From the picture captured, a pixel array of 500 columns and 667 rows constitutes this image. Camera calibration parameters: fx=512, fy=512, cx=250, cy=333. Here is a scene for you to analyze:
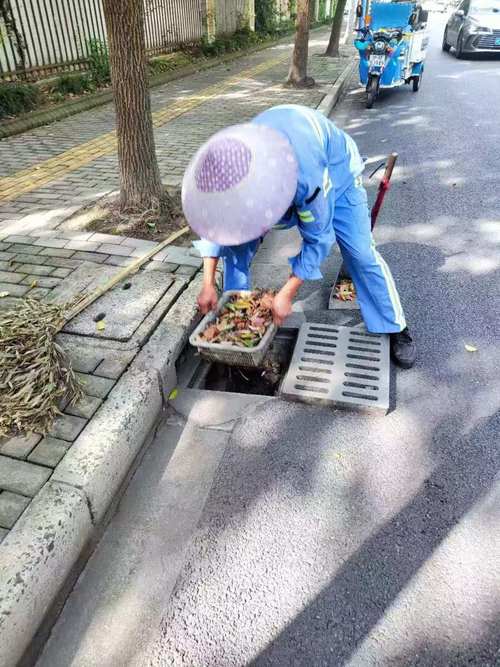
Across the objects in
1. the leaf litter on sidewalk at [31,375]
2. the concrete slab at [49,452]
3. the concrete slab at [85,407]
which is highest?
the leaf litter on sidewalk at [31,375]

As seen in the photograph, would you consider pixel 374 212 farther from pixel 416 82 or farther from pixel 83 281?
pixel 416 82

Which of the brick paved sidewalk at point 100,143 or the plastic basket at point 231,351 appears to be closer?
the plastic basket at point 231,351

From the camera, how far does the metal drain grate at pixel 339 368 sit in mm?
2713

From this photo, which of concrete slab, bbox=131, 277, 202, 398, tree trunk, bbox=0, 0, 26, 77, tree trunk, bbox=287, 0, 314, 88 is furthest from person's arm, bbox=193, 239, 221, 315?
tree trunk, bbox=287, 0, 314, 88

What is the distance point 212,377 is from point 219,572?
1.29 meters

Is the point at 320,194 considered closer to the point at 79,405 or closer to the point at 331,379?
the point at 331,379

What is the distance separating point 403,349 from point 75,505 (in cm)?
198

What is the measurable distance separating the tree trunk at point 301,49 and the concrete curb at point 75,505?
9215 mm

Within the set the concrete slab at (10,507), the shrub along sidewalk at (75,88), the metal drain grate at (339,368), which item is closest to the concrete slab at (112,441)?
the concrete slab at (10,507)

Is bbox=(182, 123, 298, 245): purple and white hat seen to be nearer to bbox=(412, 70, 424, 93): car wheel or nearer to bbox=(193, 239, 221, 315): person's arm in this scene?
bbox=(193, 239, 221, 315): person's arm

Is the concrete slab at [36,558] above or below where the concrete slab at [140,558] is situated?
above

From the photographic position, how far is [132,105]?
13.5 ft

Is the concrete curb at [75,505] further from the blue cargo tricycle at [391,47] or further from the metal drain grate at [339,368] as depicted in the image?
the blue cargo tricycle at [391,47]

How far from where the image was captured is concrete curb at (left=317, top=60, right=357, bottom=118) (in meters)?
8.68
